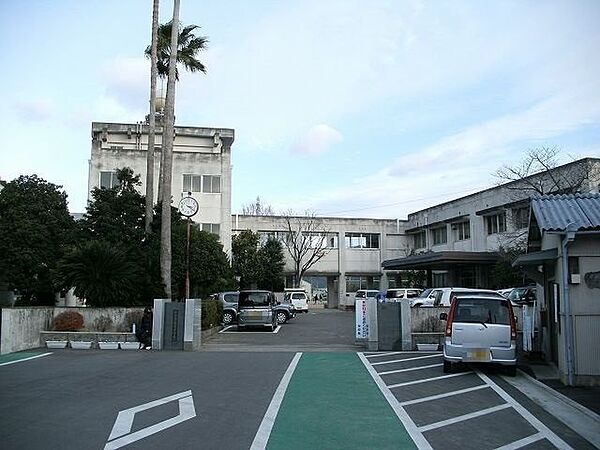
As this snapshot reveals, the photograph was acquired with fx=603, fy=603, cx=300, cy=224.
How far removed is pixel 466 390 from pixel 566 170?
26.2 metres

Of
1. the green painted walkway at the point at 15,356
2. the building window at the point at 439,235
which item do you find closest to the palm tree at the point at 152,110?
the green painted walkway at the point at 15,356

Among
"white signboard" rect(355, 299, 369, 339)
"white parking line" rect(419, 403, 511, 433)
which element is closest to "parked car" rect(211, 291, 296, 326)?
"white signboard" rect(355, 299, 369, 339)

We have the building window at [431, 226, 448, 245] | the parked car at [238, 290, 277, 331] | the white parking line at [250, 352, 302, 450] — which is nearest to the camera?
the white parking line at [250, 352, 302, 450]

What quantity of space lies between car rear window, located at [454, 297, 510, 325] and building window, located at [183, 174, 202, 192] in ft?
106

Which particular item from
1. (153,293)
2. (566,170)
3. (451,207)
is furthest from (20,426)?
(451,207)

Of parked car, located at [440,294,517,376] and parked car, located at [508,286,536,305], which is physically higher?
parked car, located at [508,286,536,305]

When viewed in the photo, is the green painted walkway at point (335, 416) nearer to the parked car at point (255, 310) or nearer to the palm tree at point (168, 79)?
the palm tree at point (168, 79)

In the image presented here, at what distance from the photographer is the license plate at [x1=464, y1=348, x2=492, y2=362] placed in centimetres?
1289

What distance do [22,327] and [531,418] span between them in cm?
1480

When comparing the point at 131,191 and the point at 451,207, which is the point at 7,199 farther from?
the point at 451,207

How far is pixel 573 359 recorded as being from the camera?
1138cm

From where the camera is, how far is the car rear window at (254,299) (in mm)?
26703

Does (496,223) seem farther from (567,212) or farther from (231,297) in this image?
(567,212)

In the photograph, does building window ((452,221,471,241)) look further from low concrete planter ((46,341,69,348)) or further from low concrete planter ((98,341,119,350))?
low concrete planter ((46,341,69,348))
